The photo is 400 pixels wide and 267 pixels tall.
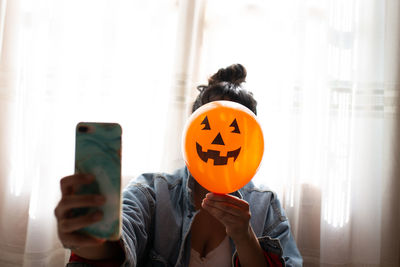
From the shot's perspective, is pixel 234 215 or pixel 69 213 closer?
pixel 69 213

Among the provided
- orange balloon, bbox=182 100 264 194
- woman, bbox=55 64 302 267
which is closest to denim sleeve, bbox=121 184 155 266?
woman, bbox=55 64 302 267

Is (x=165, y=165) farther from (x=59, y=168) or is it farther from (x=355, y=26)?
(x=355, y=26)

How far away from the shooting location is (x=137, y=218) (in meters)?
0.91

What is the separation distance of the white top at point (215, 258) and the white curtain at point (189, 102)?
1.29ft

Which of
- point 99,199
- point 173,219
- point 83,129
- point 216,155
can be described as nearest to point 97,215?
point 99,199

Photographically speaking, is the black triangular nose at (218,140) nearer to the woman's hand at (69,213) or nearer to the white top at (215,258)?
the woman's hand at (69,213)

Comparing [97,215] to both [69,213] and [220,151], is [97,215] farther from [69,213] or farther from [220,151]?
[220,151]

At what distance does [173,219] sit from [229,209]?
34cm

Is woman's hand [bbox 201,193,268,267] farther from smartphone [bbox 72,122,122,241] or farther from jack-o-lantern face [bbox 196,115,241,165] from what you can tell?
smartphone [bbox 72,122,122,241]

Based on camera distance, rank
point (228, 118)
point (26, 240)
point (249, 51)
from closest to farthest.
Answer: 1. point (228, 118)
2. point (26, 240)
3. point (249, 51)

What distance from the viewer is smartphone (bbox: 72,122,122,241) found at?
0.58m

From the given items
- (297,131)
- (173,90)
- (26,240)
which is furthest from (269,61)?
(26,240)

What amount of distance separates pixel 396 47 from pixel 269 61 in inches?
20.8

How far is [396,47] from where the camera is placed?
4.14 ft
